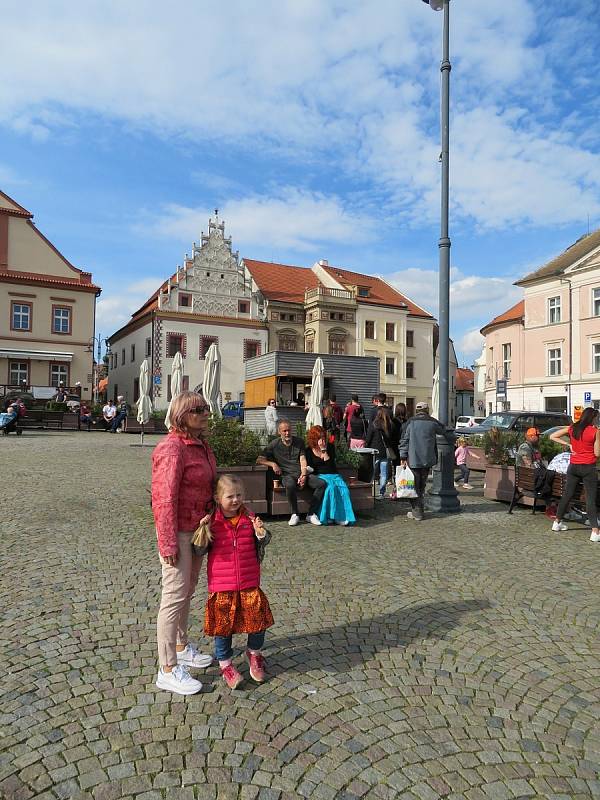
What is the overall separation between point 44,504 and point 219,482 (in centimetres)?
629

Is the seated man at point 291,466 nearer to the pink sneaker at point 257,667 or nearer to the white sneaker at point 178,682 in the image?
the pink sneaker at point 257,667

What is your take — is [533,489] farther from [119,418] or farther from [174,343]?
[174,343]

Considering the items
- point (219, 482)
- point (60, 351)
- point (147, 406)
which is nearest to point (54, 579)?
point (219, 482)

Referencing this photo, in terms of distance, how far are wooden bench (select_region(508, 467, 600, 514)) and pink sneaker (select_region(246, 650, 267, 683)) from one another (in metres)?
5.86

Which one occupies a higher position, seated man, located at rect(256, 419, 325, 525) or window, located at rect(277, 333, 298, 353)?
window, located at rect(277, 333, 298, 353)

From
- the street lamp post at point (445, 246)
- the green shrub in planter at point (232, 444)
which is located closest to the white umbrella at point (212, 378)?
the green shrub in planter at point (232, 444)

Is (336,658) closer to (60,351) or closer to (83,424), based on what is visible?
(83,424)

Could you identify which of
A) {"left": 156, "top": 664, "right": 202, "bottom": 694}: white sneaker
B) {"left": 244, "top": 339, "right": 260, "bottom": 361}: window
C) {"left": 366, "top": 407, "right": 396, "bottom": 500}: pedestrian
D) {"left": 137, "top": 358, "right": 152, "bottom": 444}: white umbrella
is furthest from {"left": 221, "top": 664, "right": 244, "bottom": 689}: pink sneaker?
{"left": 244, "top": 339, "right": 260, "bottom": 361}: window

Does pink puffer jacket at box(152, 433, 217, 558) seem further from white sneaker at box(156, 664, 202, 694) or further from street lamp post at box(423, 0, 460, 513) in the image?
street lamp post at box(423, 0, 460, 513)

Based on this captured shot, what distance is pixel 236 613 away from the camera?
11.4ft

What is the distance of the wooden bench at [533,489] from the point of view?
8117 millimetres

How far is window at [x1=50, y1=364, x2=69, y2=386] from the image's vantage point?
1535 inches

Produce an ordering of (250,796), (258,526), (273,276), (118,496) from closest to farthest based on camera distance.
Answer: (250,796) → (258,526) → (118,496) → (273,276)

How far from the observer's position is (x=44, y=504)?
28.9 ft
